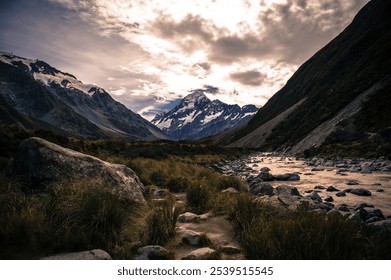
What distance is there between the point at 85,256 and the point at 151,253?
40.1 inches

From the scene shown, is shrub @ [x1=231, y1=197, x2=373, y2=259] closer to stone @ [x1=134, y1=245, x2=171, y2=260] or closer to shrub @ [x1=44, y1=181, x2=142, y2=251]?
stone @ [x1=134, y1=245, x2=171, y2=260]

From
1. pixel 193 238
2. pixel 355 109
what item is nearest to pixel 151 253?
pixel 193 238

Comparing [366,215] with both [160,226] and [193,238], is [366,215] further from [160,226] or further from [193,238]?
[160,226]

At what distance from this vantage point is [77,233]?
14.9 feet

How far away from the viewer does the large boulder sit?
6.60m

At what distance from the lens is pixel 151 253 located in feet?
14.5

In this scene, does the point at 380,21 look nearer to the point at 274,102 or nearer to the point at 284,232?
the point at 274,102

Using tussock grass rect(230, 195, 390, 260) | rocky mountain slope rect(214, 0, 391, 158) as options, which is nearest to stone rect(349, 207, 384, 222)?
tussock grass rect(230, 195, 390, 260)

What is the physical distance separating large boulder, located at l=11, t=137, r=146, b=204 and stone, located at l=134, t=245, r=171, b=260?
234 centimetres

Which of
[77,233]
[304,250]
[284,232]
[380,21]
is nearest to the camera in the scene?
[304,250]

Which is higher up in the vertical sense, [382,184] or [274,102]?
[274,102]

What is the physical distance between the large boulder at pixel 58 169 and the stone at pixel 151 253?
2341 millimetres
